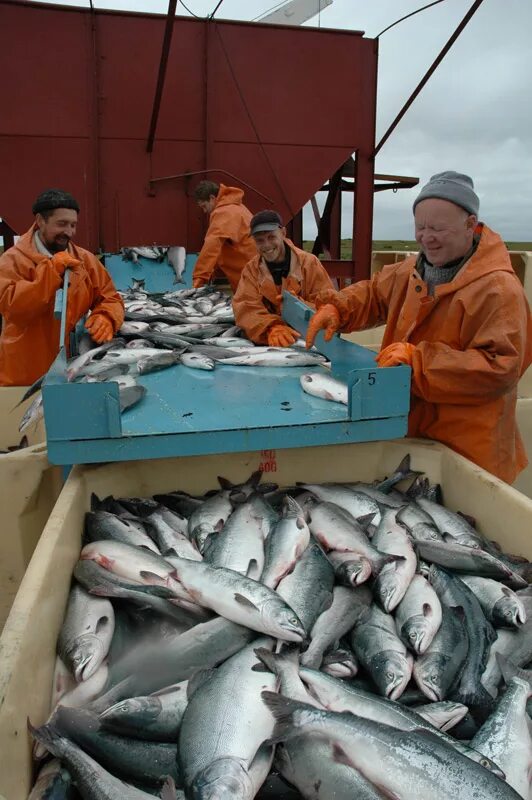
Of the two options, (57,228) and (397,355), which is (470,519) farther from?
(57,228)

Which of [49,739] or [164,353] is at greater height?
[164,353]

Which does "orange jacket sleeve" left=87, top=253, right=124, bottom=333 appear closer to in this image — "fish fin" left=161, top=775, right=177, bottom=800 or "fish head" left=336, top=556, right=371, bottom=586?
"fish head" left=336, top=556, right=371, bottom=586

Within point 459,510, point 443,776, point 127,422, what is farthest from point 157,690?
point 459,510

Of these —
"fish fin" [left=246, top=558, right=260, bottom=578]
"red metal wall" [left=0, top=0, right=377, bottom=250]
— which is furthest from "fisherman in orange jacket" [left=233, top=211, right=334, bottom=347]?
"red metal wall" [left=0, top=0, right=377, bottom=250]

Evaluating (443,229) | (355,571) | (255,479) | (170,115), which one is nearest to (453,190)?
(443,229)

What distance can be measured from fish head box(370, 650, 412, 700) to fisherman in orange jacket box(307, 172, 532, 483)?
1432mm

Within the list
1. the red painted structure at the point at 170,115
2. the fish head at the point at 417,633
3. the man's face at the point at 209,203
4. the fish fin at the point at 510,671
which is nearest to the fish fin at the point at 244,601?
the fish head at the point at 417,633

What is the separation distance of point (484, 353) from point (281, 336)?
197 cm

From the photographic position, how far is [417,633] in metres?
2.02

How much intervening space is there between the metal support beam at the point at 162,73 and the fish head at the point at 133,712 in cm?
568

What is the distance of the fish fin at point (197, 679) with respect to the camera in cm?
177

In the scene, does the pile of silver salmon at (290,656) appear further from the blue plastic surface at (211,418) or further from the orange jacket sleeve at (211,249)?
the orange jacket sleeve at (211,249)

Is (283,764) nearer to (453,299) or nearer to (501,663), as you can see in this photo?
(501,663)

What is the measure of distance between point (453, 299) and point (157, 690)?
7.30 ft
